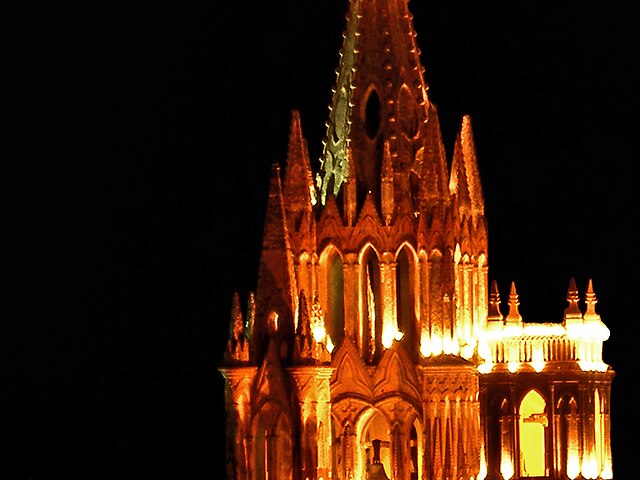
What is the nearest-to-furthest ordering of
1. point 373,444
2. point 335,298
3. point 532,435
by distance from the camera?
point 373,444 < point 335,298 < point 532,435

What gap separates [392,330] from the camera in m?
64.8

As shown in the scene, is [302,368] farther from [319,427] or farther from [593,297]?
[593,297]

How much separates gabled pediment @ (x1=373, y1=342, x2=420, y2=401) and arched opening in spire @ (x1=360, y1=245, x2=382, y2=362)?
0.44 meters

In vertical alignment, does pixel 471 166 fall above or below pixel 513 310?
above

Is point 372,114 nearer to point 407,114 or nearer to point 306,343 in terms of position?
point 407,114

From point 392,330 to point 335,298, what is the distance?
5.53ft

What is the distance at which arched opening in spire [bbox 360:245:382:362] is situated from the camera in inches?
2562

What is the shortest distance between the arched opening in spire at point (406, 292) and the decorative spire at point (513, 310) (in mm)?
2406

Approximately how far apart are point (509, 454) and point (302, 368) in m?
5.62

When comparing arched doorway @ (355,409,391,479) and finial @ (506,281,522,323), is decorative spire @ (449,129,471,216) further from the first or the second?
arched doorway @ (355,409,391,479)

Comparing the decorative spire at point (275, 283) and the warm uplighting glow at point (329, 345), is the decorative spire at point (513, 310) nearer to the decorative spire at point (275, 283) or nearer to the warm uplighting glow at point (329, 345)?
the warm uplighting glow at point (329, 345)

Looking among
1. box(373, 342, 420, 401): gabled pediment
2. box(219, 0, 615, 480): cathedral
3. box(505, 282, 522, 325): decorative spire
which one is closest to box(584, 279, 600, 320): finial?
box(219, 0, 615, 480): cathedral

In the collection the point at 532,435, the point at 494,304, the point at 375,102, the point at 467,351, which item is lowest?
the point at 532,435

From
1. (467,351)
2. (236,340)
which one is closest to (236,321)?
(236,340)
